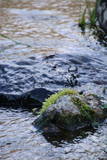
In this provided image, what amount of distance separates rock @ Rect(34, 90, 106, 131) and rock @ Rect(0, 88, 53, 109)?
0.53 m

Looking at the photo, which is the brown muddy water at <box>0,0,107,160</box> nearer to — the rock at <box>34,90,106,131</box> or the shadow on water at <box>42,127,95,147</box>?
the shadow on water at <box>42,127,95,147</box>

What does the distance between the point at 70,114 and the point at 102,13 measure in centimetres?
410

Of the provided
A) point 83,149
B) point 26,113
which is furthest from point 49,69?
point 83,149

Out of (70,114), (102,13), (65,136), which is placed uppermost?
(102,13)

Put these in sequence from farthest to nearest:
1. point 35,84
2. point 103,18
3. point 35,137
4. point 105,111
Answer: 1. point 103,18
2. point 35,84
3. point 105,111
4. point 35,137

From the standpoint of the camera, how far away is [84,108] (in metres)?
4.07

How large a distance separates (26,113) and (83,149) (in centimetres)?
106

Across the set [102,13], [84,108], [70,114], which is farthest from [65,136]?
[102,13]

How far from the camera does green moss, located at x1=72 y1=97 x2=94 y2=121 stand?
403 cm

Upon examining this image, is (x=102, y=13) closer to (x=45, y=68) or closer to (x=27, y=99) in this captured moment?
(x=45, y=68)

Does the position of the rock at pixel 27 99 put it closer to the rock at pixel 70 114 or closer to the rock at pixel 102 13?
the rock at pixel 70 114

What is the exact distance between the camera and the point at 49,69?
5.50m

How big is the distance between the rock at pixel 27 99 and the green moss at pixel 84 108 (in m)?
0.69

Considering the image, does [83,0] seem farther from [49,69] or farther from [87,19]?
[49,69]
